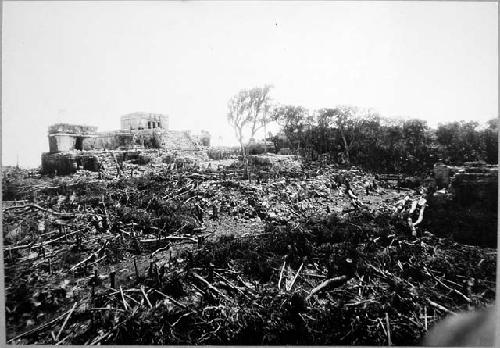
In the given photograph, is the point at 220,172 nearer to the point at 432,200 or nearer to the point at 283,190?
the point at 283,190

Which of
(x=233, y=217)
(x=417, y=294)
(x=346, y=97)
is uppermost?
(x=346, y=97)

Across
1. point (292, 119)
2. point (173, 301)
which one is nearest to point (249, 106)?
point (292, 119)

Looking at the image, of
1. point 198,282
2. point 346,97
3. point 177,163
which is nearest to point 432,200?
point 346,97

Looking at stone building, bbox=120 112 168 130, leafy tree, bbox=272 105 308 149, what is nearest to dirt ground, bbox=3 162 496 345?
leafy tree, bbox=272 105 308 149

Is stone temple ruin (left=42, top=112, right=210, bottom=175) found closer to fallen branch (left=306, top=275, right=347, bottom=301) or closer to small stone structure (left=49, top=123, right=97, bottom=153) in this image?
small stone structure (left=49, top=123, right=97, bottom=153)

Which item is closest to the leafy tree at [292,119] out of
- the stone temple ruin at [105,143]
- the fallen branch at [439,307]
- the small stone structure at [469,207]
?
the stone temple ruin at [105,143]

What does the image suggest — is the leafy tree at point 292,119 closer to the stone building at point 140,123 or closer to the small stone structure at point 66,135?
the stone building at point 140,123

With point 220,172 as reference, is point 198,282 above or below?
below
